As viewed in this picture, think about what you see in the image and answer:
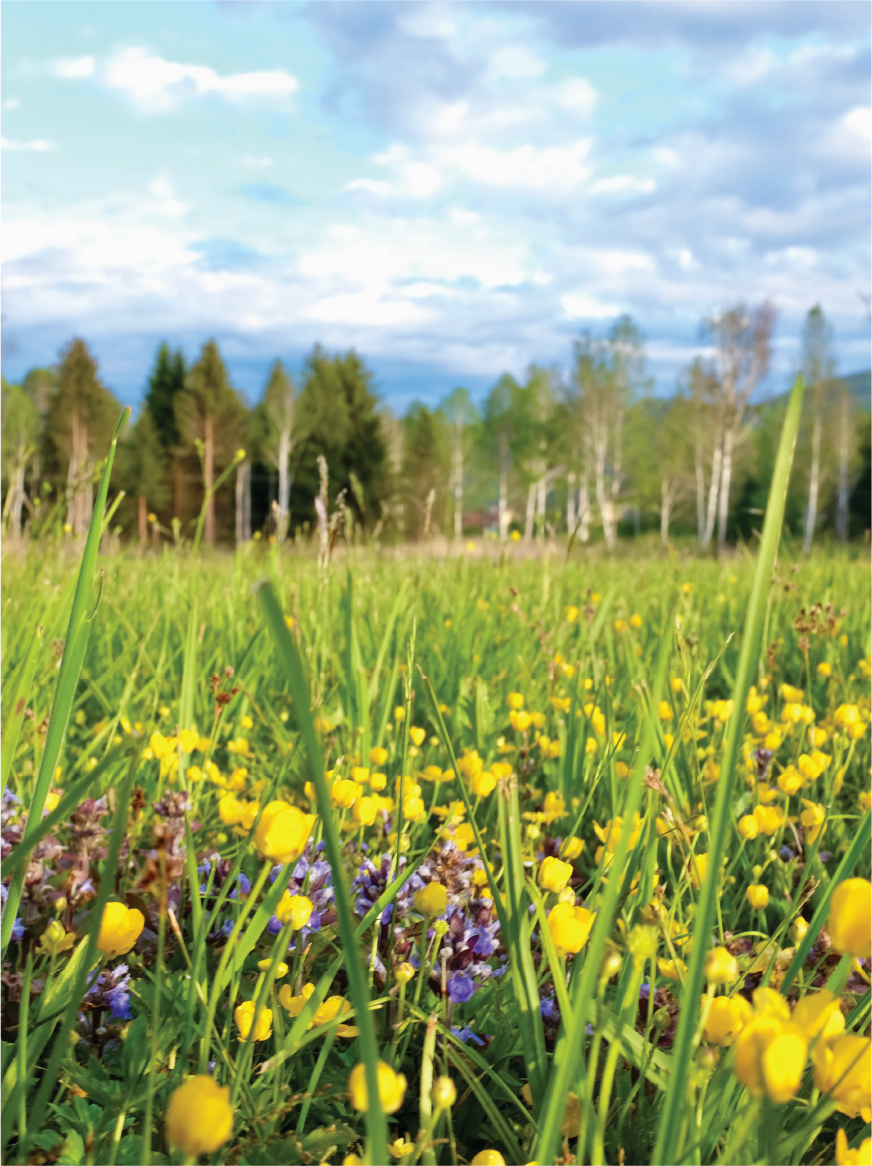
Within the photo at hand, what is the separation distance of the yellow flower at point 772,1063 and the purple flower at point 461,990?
21.7 inches

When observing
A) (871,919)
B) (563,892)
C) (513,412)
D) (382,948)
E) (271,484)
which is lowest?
(382,948)

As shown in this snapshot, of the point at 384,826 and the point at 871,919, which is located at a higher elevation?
the point at 871,919

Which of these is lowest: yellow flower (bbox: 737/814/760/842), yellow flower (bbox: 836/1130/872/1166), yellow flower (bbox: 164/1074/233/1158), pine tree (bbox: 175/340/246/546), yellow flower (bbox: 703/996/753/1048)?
yellow flower (bbox: 836/1130/872/1166)

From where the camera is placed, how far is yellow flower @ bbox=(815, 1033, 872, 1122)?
1.78 feet

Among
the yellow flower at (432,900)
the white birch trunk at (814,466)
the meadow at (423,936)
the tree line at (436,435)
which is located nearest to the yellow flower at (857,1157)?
the meadow at (423,936)

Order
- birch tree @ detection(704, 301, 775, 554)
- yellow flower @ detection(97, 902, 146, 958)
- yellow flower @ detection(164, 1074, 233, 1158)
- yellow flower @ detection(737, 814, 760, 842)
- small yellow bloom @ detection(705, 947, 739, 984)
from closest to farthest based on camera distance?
yellow flower @ detection(164, 1074, 233, 1158) → small yellow bloom @ detection(705, 947, 739, 984) → yellow flower @ detection(97, 902, 146, 958) → yellow flower @ detection(737, 814, 760, 842) → birch tree @ detection(704, 301, 775, 554)

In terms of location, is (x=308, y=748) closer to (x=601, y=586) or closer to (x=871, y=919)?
(x=871, y=919)

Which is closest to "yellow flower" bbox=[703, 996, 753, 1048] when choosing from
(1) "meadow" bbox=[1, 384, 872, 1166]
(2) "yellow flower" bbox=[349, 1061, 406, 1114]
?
(1) "meadow" bbox=[1, 384, 872, 1166]

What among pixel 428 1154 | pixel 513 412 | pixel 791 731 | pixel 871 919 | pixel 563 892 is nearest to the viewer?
pixel 871 919

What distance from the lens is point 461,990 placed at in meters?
0.98

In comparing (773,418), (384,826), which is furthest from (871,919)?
(773,418)

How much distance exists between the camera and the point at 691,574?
5.67 m

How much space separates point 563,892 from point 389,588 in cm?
288

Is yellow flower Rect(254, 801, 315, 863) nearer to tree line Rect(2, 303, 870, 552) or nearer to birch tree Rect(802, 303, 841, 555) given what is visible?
tree line Rect(2, 303, 870, 552)
